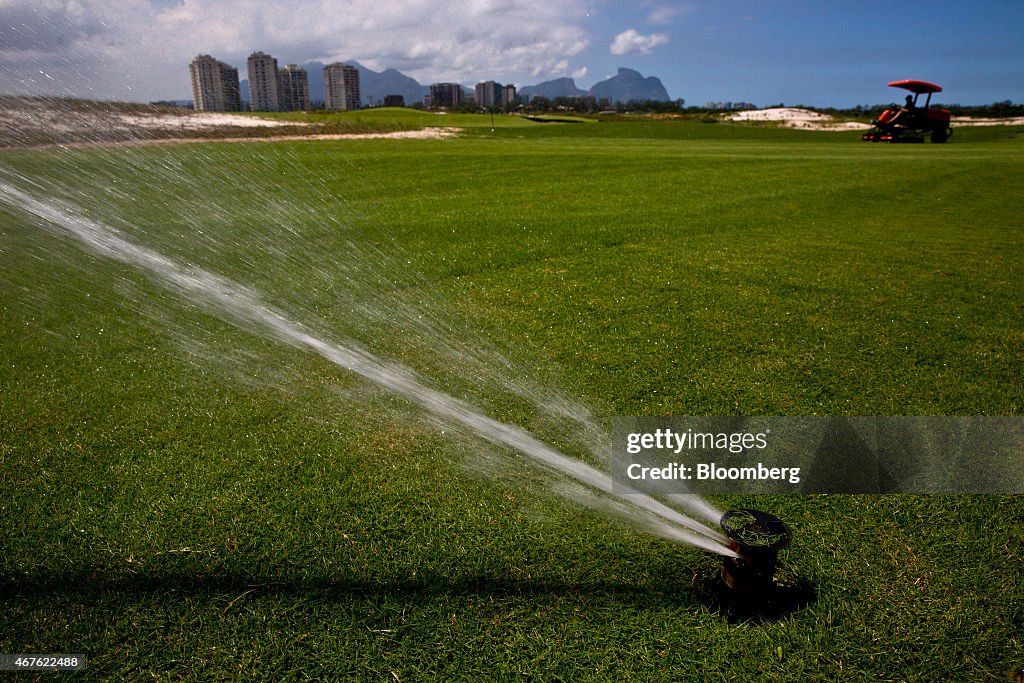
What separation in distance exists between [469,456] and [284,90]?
3200cm

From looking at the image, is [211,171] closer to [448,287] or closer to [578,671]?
[448,287]

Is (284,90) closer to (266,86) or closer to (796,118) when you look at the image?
(266,86)

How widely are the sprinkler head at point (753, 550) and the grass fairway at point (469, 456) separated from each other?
0.14 meters

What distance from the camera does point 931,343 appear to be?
14.9 feet

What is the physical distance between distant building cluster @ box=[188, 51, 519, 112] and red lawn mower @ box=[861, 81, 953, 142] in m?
24.4

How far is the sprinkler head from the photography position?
83.7 inches

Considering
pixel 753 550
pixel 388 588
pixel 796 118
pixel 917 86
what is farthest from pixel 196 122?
pixel 796 118

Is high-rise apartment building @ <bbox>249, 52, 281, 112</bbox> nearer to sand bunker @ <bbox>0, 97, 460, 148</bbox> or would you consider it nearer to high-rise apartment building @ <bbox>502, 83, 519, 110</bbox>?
sand bunker @ <bbox>0, 97, 460, 148</bbox>

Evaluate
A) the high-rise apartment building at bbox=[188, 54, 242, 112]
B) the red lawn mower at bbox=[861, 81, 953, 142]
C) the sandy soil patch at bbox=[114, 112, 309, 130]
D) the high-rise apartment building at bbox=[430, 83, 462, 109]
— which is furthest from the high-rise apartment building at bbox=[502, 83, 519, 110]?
the high-rise apartment building at bbox=[188, 54, 242, 112]

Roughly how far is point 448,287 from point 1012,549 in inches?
188

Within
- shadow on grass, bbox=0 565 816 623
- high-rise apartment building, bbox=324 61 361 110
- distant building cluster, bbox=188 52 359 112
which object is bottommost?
shadow on grass, bbox=0 565 816 623

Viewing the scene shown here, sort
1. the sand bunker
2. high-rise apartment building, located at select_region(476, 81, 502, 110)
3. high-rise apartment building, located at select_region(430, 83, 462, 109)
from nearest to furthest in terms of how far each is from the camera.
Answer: the sand bunker, high-rise apartment building, located at select_region(476, 81, 502, 110), high-rise apartment building, located at select_region(430, 83, 462, 109)

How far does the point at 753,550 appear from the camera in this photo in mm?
2125

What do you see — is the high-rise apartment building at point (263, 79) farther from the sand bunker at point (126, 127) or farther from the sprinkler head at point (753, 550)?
the sprinkler head at point (753, 550)
